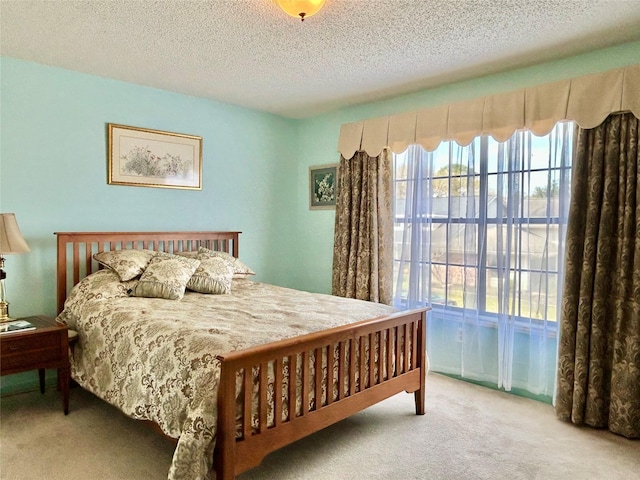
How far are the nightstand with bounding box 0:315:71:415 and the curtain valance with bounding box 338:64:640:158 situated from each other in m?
2.79

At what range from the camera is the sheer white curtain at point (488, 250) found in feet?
10.3

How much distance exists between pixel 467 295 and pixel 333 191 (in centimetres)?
174

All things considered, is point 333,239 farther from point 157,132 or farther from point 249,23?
point 249,23

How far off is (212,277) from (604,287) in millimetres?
2671

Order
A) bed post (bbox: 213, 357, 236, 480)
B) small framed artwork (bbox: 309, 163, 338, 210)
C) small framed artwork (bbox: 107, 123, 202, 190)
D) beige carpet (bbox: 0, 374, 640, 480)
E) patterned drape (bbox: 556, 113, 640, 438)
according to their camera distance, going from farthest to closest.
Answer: small framed artwork (bbox: 309, 163, 338, 210)
small framed artwork (bbox: 107, 123, 202, 190)
patterned drape (bbox: 556, 113, 640, 438)
beige carpet (bbox: 0, 374, 640, 480)
bed post (bbox: 213, 357, 236, 480)

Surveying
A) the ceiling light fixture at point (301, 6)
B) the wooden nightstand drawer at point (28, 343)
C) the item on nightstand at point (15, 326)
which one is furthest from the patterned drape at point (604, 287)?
the item on nightstand at point (15, 326)

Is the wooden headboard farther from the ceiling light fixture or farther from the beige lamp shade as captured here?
the ceiling light fixture

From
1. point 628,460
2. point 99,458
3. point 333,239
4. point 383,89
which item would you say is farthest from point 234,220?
point 628,460

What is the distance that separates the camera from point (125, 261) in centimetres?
325

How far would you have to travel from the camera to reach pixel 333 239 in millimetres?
4617

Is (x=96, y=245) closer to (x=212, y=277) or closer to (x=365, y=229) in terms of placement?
(x=212, y=277)

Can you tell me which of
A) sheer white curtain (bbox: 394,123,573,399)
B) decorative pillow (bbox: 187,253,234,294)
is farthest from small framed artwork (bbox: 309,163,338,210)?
decorative pillow (bbox: 187,253,234,294)

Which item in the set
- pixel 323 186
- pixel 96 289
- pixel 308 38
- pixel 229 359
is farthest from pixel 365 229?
pixel 229 359

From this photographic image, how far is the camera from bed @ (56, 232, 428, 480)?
1.88 metres
